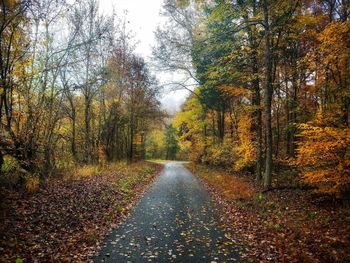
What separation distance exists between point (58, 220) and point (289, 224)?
262 inches

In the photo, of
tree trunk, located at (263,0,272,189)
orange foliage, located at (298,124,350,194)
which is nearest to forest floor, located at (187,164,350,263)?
orange foliage, located at (298,124,350,194)

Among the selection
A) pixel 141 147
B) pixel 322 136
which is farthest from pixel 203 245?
pixel 141 147

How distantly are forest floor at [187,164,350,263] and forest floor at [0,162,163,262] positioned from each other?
394 centimetres

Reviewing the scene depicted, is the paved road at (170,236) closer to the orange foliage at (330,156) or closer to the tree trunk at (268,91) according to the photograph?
the tree trunk at (268,91)

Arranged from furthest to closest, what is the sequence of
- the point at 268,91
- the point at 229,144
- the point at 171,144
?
the point at 171,144 → the point at 229,144 → the point at 268,91

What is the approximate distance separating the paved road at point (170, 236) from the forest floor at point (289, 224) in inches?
24.7

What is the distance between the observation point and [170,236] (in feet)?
24.0

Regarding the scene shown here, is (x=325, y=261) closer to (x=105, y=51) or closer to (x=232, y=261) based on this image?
(x=232, y=261)

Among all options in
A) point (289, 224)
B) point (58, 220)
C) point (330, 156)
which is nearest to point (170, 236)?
point (58, 220)

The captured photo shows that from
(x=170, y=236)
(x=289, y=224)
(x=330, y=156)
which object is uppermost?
(x=330, y=156)

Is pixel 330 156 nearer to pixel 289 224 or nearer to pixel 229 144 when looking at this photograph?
pixel 289 224

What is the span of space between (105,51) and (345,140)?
17625mm

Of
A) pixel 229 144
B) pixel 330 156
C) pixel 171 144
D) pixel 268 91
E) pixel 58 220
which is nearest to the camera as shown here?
pixel 58 220

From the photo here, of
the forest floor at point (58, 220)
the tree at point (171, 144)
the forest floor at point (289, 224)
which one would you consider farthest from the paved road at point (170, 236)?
the tree at point (171, 144)
